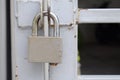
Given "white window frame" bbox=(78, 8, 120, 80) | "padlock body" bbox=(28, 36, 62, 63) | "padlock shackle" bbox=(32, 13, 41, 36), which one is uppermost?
"white window frame" bbox=(78, 8, 120, 80)

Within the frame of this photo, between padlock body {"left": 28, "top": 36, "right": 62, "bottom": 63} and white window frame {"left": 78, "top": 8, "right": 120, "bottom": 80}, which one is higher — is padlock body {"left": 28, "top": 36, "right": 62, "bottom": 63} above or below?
below

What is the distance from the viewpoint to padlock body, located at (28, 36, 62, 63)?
851mm

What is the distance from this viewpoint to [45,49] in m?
0.85

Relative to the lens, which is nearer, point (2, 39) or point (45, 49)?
point (45, 49)

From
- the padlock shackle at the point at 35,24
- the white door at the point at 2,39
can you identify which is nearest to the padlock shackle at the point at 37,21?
the padlock shackle at the point at 35,24

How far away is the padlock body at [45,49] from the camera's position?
85cm

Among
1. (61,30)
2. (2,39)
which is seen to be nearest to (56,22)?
(61,30)

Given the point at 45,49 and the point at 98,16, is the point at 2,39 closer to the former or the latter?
the point at 45,49

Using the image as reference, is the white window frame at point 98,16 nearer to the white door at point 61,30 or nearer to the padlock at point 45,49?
the white door at point 61,30

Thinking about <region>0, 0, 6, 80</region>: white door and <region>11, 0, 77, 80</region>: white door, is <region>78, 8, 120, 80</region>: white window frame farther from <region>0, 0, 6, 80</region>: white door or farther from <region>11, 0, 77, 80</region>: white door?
<region>0, 0, 6, 80</region>: white door

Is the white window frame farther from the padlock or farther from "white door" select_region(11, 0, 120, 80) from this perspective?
the padlock

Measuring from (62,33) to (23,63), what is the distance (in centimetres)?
15

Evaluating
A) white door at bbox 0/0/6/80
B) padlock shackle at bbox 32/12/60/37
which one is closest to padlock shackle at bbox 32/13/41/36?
padlock shackle at bbox 32/12/60/37

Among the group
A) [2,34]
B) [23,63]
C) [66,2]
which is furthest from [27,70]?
[66,2]
